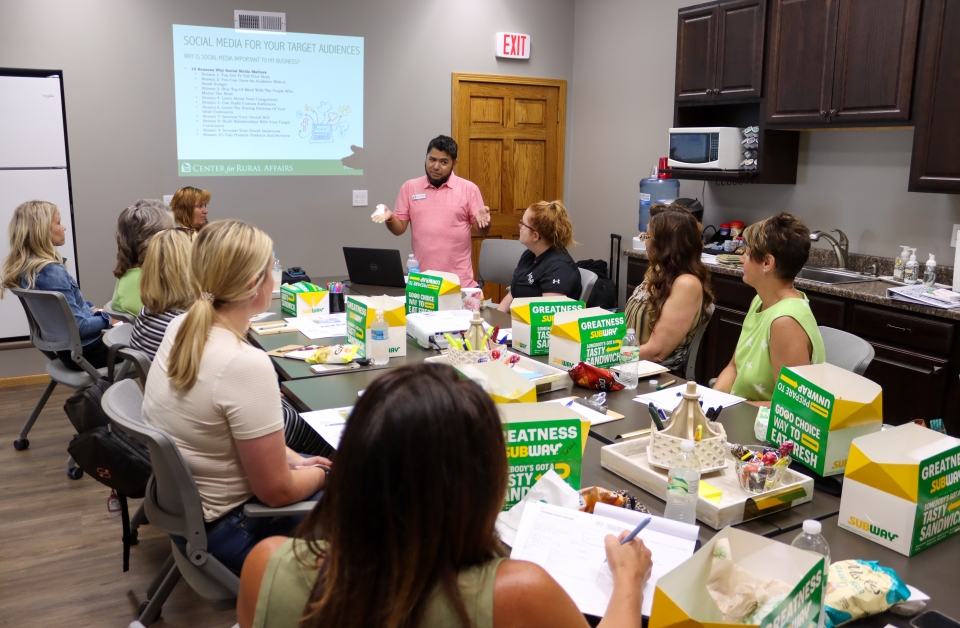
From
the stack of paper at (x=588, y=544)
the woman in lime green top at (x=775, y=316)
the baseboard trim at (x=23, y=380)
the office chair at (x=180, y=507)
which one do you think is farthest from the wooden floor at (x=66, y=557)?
the woman in lime green top at (x=775, y=316)

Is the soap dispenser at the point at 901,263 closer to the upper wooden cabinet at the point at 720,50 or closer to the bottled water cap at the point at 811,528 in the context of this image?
the upper wooden cabinet at the point at 720,50

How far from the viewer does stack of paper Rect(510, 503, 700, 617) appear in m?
1.30

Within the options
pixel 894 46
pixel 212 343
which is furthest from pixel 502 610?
pixel 894 46

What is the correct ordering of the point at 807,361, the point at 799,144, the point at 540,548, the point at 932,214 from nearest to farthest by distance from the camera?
the point at 540,548
the point at 807,361
the point at 932,214
the point at 799,144

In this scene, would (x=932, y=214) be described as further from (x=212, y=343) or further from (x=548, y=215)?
(x=212, y=343)

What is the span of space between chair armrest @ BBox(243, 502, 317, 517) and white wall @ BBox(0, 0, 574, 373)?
4051mm

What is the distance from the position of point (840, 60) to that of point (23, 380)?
533 cm

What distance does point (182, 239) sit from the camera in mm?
2625

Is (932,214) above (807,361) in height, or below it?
above

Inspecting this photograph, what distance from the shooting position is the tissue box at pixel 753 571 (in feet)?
3.34

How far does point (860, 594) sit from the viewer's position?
122cm

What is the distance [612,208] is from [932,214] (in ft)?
8.46

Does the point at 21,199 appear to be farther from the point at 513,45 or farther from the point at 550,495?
the point at 550,495

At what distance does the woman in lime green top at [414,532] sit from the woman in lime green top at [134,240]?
2.71 meters
